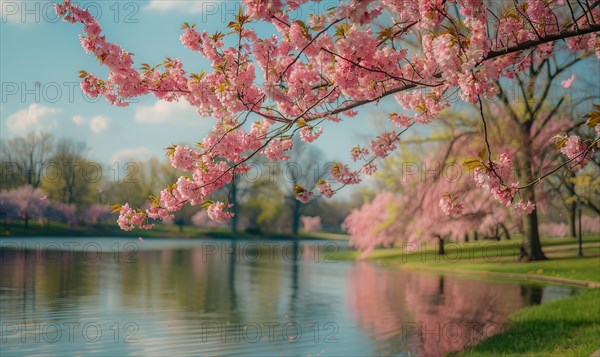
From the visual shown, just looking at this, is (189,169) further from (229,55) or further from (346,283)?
(346,283)

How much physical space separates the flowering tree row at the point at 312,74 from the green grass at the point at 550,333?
2783 millimetres

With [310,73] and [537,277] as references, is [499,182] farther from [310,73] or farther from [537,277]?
[537,277]

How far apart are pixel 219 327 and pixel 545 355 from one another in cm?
585

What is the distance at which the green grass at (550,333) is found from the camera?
7945 millimetres

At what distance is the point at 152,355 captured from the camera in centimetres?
860

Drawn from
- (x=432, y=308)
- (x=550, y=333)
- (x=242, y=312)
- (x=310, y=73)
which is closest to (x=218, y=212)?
(x=310, y=73)

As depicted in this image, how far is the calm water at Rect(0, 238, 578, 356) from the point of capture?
30.3 feet

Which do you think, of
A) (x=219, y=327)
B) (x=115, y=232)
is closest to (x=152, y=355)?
(x=219, y=327)

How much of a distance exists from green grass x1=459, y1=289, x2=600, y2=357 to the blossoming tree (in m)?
2.83

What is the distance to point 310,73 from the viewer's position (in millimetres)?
5879

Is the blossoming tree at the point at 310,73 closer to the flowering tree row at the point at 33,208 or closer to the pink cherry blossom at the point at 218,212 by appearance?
the pink cherry blossom at the point at 218,212

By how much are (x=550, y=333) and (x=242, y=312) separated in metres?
6.57

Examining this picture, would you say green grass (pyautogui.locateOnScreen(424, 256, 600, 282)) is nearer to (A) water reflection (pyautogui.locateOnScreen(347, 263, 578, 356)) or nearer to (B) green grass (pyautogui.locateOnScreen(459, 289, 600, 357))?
(A) water reflection (pyautogui.locateOnScreen(347, 263, 578, 356))

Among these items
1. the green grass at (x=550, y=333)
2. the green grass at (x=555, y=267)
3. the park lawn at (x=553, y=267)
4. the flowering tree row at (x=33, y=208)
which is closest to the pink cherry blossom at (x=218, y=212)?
the green grass at (x=550, y=333)
